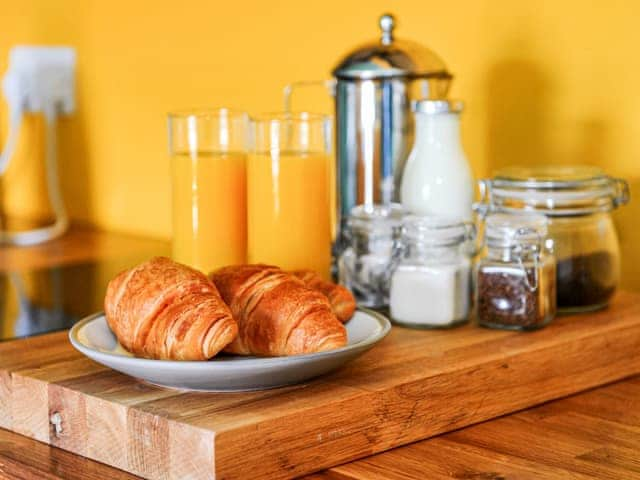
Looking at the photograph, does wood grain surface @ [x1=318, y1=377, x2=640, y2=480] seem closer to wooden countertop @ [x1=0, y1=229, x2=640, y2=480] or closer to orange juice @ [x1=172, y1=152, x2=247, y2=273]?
wooden countertop @ [x1=0, y1=229, x2=640, y2=480]

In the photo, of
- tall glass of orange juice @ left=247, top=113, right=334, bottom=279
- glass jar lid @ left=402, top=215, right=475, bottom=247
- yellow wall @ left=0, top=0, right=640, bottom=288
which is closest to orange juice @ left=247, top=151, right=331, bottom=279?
tall glass of orange juice @ left=247, top=113, right=334, bottom=279

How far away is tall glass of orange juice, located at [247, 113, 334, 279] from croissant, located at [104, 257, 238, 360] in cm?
26

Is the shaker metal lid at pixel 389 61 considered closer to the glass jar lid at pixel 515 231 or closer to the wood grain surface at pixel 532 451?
the glass jar lid at pixel 515 231

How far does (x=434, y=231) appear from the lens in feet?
3.36

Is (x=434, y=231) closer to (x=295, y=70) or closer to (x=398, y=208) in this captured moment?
(x=398, y=208)

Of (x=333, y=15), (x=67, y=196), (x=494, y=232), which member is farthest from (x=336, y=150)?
(x=67, y=196)

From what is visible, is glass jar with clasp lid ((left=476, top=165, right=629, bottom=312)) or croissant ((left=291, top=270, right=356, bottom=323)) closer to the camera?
croissant ((left=291, top=270, right=356, bottom=323))

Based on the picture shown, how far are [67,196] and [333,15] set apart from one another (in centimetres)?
81

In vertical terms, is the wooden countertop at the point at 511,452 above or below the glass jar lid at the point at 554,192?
below

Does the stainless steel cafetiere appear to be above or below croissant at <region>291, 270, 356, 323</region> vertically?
above

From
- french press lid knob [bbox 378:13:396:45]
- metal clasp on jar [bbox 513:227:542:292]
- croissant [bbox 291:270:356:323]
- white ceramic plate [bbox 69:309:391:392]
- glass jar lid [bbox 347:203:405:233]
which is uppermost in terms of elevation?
french press lid knob [bbox 378:13:396:45]

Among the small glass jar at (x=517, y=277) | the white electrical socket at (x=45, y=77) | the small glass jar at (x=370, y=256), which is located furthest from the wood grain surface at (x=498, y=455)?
the white electrical socket at (x=45, y=77)

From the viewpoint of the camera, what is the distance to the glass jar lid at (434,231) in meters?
1.03

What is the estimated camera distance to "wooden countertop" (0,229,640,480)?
76 centimetres
